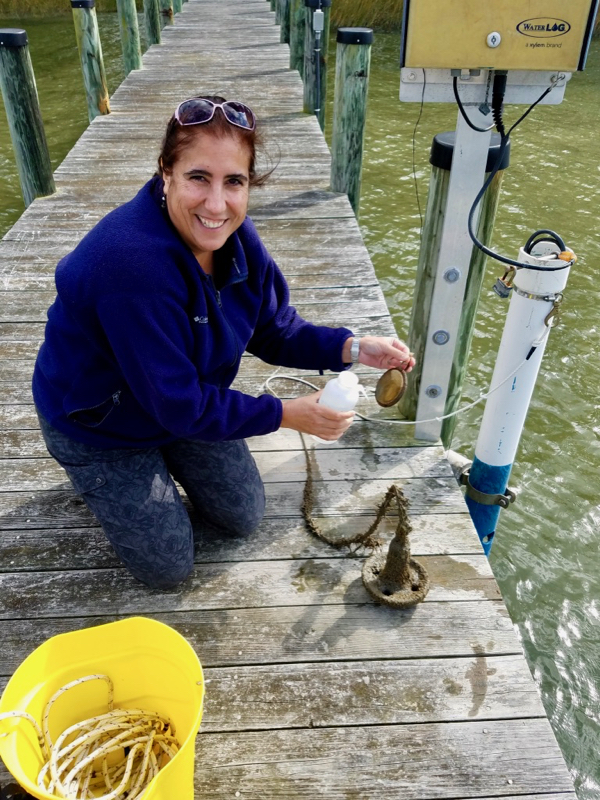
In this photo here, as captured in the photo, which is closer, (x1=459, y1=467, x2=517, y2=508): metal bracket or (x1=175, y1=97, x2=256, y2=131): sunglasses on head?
(x1=175, y1=97, x2=256, y2=131): sunglasses on head

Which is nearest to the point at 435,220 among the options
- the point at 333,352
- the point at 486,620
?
the point at 333,352

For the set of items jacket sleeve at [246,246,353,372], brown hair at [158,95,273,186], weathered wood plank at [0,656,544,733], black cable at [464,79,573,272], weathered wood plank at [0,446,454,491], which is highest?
brown hair at [158,95,273,186]

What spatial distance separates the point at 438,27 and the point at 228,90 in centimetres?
659

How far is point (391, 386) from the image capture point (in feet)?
8.22

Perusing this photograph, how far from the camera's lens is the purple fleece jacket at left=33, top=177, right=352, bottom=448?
1760mm

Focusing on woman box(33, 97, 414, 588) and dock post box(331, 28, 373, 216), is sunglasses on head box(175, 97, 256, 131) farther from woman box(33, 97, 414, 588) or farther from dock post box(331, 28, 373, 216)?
dock post box(331, 28, 373, 216)

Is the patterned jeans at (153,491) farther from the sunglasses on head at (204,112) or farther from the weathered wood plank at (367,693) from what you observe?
the sunglasses on head at (204,112)

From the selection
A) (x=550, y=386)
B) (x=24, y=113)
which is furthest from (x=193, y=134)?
(x=550, y=386)

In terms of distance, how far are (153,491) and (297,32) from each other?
795cm

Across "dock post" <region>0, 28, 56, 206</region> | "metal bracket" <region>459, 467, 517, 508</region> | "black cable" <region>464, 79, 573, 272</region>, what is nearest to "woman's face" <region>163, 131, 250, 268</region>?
"black cable" <region>464, 79, 573, 272</region>

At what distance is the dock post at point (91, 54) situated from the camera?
6.15m

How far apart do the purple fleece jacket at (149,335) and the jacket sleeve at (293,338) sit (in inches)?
4.3

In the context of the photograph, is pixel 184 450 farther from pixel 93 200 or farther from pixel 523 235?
pixel 523 235

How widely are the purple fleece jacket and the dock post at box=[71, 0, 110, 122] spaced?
5259 millimetres
